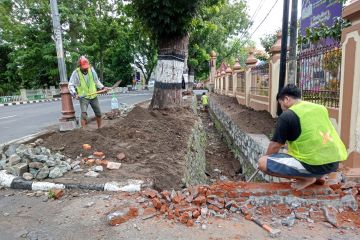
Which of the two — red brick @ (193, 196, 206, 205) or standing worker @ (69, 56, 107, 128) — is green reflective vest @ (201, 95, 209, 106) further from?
red brick @ (193, 196, 206, 205)

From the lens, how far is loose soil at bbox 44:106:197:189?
12.0 feet

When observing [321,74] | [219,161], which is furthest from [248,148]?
[321,74]

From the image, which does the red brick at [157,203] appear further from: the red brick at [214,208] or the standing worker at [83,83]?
the standing worker at [83,83]

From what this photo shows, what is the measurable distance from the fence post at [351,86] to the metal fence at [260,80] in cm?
458

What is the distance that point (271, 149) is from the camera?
3113 millimetres

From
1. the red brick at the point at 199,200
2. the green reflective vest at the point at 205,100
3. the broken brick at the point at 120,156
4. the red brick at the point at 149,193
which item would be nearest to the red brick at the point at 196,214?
the red brick at the point at 199,200

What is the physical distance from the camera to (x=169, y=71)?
299 inches

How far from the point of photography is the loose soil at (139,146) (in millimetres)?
3648

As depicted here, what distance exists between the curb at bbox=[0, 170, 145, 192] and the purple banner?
6.56 metres

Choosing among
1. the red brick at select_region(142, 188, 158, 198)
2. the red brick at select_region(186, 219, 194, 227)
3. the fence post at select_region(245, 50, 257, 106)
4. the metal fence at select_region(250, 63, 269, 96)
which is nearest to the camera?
the red brick at select_region(186, 219, 194, 227)

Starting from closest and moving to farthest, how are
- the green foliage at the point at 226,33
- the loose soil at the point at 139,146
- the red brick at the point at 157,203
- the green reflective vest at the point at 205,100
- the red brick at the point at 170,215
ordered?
1. the red brick at the point at 170,215
2. the red brick at the point at 157,203
3. the loose soil at the point at 139,146
4. the green reflective vest at the point at 205,100
5. the green foliage at the point at 226,33

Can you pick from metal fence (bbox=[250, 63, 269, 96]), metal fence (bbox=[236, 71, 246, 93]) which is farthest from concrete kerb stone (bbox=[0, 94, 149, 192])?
metal fence (bbox=[236, 71, 246, 93])

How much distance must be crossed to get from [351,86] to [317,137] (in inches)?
66.4

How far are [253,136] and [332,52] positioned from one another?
2352mm
